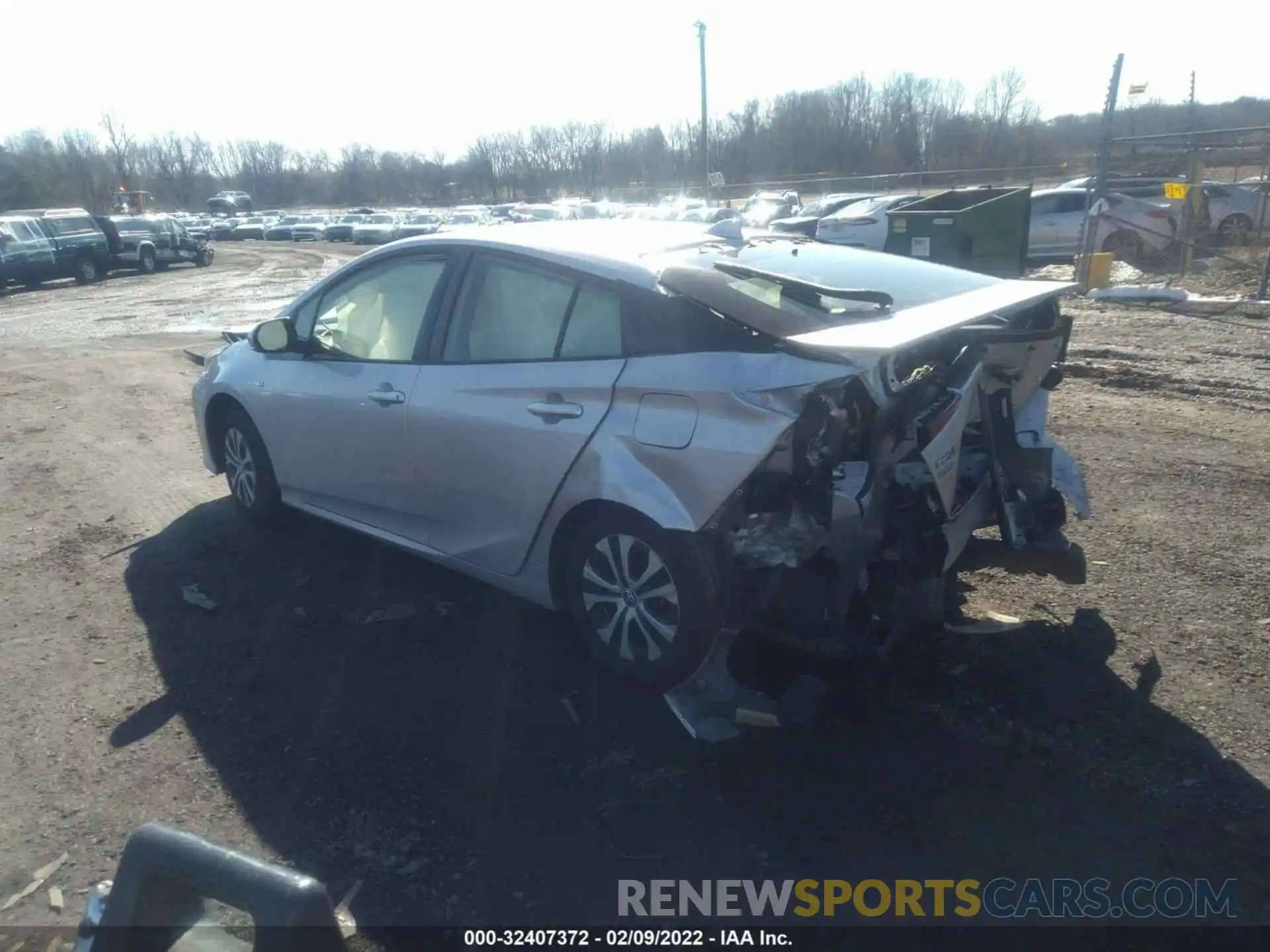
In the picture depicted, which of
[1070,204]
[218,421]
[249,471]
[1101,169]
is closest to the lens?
[249,471]

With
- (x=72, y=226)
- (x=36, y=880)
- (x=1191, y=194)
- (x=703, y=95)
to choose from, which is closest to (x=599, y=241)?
(x=36, y=880)

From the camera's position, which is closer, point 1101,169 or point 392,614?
point 392,614

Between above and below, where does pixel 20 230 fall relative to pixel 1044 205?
above

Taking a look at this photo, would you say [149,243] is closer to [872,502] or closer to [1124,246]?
[1124,246]

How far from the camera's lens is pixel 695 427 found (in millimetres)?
3441

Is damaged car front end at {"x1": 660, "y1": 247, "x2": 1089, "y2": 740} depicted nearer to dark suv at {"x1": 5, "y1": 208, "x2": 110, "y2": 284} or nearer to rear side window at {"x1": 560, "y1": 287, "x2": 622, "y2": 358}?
rear side window at {"x1": 560, "y1": 287, "x2": 622, "y2": 358}

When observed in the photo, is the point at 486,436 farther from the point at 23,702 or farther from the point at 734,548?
the point at 23,702

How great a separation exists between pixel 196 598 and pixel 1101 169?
1522 cm

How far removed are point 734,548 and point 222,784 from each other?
196 cm

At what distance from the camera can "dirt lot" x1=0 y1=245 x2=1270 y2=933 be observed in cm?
293

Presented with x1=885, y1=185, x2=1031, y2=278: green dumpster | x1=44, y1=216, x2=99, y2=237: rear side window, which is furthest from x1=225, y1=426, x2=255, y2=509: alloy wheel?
x1=44, y1=216, x2=99, y2=237: rear side window

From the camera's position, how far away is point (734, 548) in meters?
3.54

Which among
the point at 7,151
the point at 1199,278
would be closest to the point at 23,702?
the point at 1199,278

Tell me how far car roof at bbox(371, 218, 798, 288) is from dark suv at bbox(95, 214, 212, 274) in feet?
93.3
